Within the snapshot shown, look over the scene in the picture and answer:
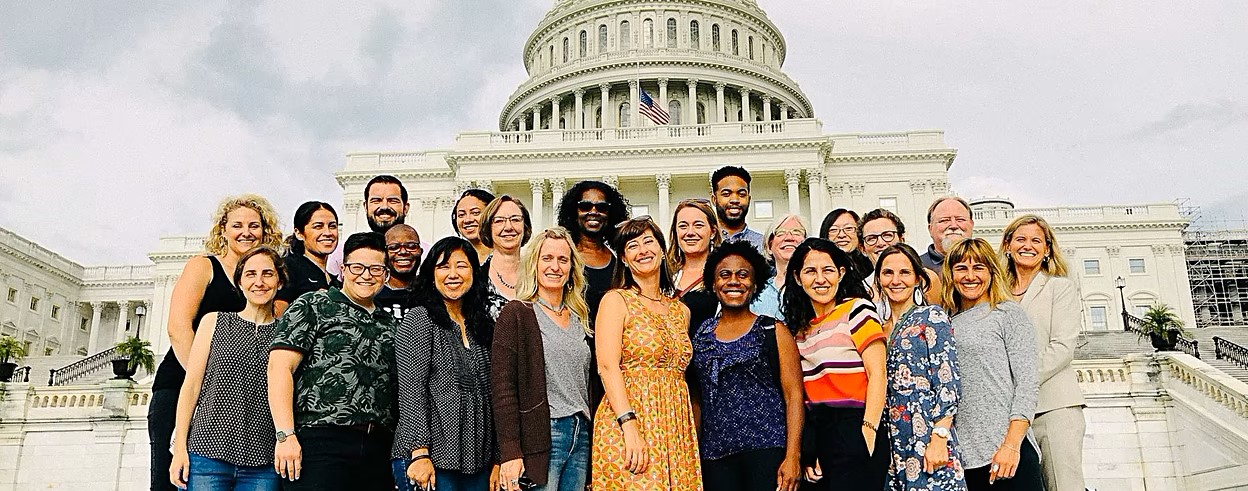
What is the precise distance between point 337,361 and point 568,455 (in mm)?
1489

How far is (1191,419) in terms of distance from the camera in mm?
18047

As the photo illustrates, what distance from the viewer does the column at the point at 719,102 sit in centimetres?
6356

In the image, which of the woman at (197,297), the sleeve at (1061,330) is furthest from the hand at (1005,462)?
the woman at (197,297)

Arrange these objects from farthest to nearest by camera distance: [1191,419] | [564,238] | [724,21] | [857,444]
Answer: [724,21] → [1191,419] → [564,238] → [857,444]

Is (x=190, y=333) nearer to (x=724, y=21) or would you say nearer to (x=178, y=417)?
(x=178, y=417)

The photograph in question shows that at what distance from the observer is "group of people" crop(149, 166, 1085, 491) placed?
5.67 m

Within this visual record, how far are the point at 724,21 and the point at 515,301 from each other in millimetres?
68345

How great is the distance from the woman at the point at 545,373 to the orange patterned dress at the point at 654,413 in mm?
171

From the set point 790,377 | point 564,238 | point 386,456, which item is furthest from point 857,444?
point 386,456

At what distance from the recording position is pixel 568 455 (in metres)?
5.69

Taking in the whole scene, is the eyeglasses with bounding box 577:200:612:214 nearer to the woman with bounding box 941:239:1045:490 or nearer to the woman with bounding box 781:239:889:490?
the woman with bounding box 781:239:889:490

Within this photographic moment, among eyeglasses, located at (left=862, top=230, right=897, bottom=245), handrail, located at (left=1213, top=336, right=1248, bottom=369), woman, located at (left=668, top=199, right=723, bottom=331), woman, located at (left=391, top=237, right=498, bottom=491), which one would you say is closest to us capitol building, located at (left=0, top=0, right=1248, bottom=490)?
eyeglasses, located at (left=862, top=230, right=897, bottom=245)

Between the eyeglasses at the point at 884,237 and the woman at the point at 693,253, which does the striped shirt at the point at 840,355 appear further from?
the eyeglasses at the point at 884,237

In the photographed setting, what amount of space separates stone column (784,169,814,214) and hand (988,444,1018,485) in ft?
126
